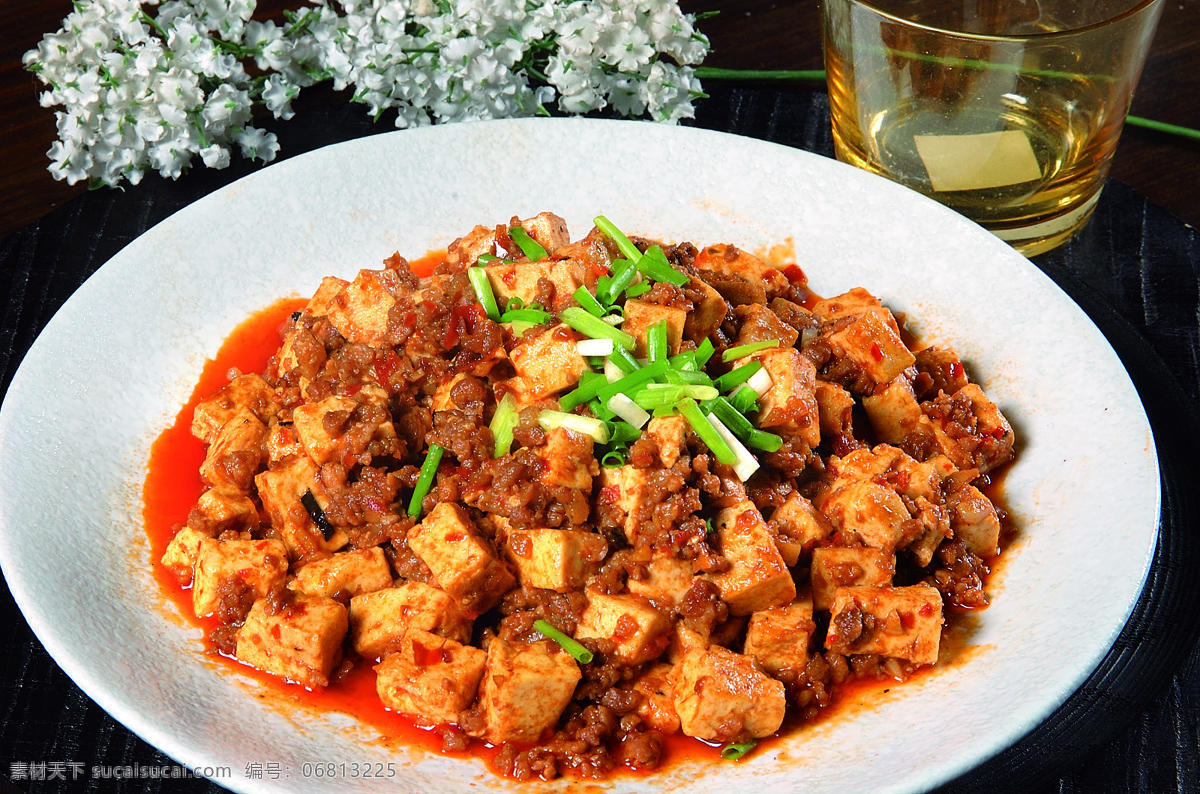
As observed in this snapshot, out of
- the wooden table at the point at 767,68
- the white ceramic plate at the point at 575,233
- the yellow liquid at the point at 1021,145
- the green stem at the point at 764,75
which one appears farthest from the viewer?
the green stem at the point at 764,75

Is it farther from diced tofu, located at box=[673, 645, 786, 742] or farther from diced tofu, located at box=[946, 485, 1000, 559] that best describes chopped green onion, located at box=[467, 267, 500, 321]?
diced tofu, located at box=[946, 485, 1000, 559]


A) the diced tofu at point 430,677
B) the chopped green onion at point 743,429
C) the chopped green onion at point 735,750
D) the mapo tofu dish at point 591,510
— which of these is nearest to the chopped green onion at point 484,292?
the mapo tofu dish at point 591,510

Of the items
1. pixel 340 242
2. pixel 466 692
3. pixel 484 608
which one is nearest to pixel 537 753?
pixel 466 692

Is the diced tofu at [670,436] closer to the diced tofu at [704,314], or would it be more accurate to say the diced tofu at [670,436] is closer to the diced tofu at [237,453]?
the diced tofu at [704,314]

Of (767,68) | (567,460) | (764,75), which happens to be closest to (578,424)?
(567,460)

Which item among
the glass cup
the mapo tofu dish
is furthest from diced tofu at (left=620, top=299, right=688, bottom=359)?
the glass cup

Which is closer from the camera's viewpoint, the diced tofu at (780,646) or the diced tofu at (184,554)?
the diced tofu at (780,646)
